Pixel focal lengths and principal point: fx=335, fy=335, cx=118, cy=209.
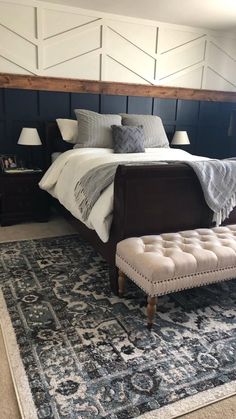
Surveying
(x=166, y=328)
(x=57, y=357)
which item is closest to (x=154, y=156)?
(x=166, y=328)

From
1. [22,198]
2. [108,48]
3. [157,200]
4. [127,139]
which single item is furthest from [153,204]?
[108,48]

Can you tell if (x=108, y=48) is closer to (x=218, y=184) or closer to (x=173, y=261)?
(x=218, y=184)

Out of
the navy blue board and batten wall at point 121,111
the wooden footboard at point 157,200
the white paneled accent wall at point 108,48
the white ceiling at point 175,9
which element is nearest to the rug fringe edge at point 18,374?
the wooden footboard at point 157,200

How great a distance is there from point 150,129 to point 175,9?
1.35m

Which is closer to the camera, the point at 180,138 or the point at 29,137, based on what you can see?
the point at 29,137

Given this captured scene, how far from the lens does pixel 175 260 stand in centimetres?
185

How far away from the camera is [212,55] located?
186 inches

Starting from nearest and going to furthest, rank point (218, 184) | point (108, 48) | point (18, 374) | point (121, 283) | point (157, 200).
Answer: point (18, 374)
point (121, 283)
point (157, 200)
point (218, 184)
point (108, 48)

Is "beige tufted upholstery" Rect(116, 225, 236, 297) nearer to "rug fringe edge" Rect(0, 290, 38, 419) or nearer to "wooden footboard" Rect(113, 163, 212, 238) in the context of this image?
"wooden footboard" Rect(113, 163, 212, 238)

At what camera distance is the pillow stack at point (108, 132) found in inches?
141

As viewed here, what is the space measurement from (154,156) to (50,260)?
150cm

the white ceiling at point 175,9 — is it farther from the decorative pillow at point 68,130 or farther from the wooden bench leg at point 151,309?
the wooden bench leg at point 151,309

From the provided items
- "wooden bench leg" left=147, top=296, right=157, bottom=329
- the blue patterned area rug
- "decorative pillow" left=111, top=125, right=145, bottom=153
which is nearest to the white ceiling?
"decorative pillow" left=111, top=125, right=145, bottom=153

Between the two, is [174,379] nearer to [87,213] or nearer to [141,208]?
[141,208]
